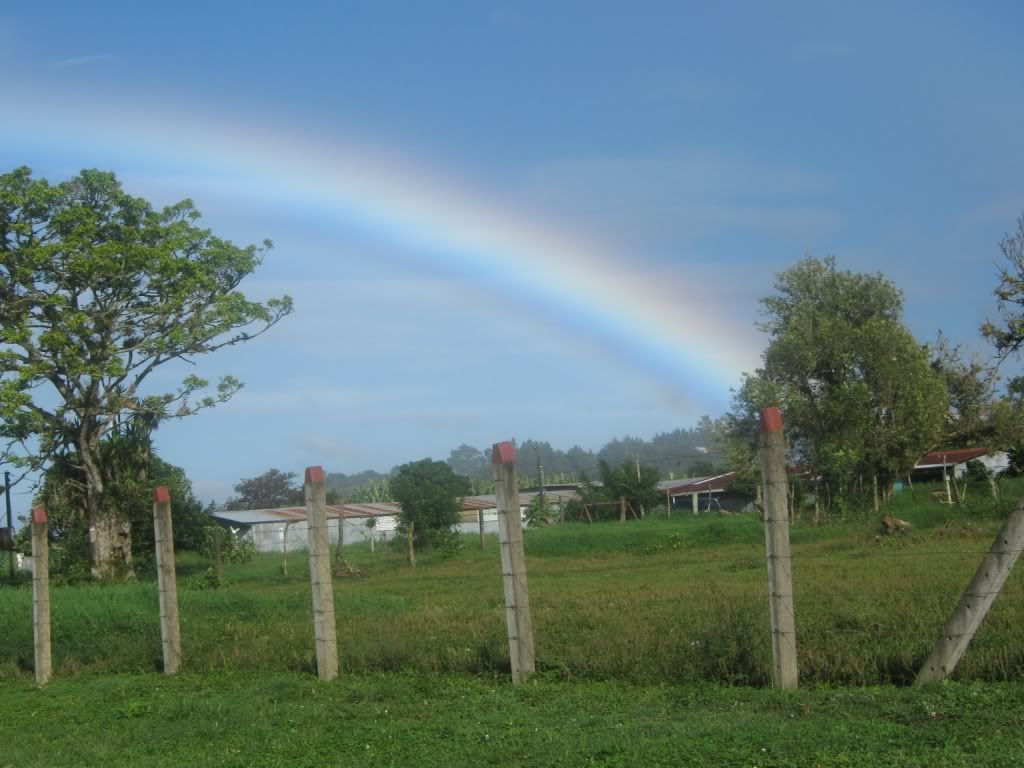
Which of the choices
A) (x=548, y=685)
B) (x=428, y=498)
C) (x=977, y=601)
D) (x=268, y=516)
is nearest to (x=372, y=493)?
(x=268, y=516)

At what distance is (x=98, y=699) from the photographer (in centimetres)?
1000

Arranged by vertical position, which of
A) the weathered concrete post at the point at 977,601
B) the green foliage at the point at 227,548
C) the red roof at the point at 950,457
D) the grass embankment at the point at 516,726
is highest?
the weathered concrete post at the point at 977,601

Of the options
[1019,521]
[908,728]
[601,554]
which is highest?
[1019,521]

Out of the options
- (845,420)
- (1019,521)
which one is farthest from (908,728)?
(845,420)

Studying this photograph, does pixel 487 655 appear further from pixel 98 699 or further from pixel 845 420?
pixel 845 420

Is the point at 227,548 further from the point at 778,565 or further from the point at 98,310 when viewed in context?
the point at 778,565

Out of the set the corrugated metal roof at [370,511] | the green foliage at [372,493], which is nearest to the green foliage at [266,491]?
the green foliage at [372,493]

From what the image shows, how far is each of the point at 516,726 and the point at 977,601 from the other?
9.69ft

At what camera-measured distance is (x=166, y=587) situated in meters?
11.6

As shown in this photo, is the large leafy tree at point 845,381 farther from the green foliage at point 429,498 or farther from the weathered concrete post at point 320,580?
the weathered concrete post at point 320,580

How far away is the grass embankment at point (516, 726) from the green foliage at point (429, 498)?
24.6 metres

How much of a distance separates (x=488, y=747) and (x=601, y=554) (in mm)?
24527

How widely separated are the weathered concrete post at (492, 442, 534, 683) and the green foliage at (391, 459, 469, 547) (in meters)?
25.2

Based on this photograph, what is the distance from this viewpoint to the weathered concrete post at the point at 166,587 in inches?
450
